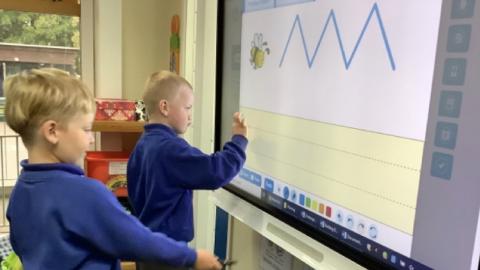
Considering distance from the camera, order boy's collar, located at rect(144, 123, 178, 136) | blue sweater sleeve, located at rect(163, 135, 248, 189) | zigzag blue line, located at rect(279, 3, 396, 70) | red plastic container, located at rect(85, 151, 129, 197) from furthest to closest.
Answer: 1. red plastic container, located at rect(85, 151, 129, 197)
2. boy's collar, located at rect(144, 123, 178, 136)
3. blue sweater sleeve, located at rect(163, 135, 248, 189)
4. zigzag blue line, located at rect(279, 3, 396, 70)

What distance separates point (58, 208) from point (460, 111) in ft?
2.58

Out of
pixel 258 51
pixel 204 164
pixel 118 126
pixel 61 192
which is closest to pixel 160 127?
pixel 204 164

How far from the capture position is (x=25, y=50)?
2.45 meters

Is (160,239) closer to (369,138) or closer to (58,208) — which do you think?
(58,208)

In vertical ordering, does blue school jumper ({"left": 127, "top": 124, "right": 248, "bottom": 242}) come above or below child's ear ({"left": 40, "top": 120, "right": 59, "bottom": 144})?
below

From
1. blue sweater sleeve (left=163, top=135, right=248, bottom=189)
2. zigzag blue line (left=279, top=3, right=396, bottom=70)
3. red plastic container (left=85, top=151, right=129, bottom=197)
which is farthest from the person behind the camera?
red plastic container (left=85, top=151, right=129, bottom=197)

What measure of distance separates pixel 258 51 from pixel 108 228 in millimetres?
685

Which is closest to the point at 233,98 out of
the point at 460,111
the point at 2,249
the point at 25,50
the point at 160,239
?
the point at 160,239

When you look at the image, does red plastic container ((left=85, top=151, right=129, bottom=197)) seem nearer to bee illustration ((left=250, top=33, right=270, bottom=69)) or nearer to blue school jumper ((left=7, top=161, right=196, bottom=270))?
bee illustration ((left=250, top=33, right=270, bottom=69))

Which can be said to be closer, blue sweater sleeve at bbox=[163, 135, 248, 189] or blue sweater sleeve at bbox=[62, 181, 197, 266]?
blue sweater sleeve at bbox=[62, 181, 197, 266]

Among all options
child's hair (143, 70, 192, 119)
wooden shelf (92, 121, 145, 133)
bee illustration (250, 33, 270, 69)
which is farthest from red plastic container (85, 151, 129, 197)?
bee illustration (250, 33, 270, 69)

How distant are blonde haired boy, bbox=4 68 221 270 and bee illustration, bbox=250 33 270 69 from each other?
1.78ft

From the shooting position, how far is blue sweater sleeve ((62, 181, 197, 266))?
3.10ft

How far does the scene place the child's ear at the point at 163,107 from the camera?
4.66ft
